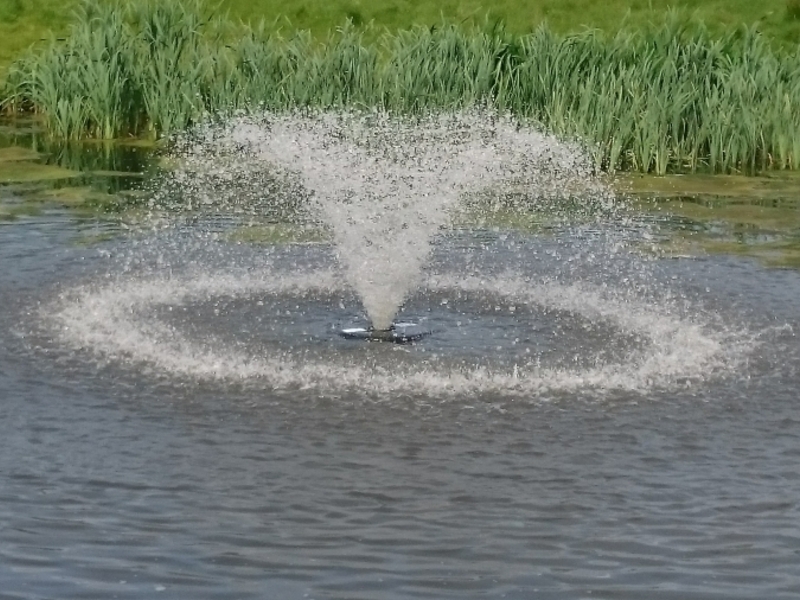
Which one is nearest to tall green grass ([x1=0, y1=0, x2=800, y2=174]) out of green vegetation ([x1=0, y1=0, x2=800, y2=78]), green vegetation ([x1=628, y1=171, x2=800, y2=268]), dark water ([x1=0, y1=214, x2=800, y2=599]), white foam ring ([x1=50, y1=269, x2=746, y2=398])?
green vegetation ([x1=628, y1=171, x2=800, y2=268])

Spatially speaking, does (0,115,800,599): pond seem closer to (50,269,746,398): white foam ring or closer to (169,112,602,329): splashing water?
(50,269,746,398): white foam ring

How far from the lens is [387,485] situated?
8.17m

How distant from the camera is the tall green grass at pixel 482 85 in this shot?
60.7ft

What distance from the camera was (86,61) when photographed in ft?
64.3

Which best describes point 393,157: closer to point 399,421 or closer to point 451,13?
point 399,421

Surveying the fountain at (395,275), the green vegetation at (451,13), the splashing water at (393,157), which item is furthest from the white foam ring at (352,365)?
the green vegetation at (451,13)

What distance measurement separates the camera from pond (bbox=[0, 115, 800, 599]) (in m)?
7.15

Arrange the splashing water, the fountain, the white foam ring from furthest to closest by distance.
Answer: the splashing water → the fountain → the white foam ring

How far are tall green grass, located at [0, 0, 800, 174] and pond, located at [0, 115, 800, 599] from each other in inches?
138

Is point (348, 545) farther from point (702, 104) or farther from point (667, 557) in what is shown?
point (702, 104)

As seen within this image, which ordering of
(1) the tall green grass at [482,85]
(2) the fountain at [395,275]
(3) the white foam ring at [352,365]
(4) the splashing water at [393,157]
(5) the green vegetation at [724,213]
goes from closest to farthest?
1. (3) the white foam ring at [352,365]
2. (2) the fountain at [395,275]
3. (5) the green vegetation at [724,213]
4. (4) the splashing water at [393,157]
5. (1) the tall green grass at [482,85]

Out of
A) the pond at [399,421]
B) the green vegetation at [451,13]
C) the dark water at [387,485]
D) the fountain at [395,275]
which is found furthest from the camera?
the green vegetation at [451,13]

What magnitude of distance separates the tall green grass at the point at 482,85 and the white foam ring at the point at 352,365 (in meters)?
5.62

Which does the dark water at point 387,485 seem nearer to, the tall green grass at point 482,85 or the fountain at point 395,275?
the fountain at point 395,275
